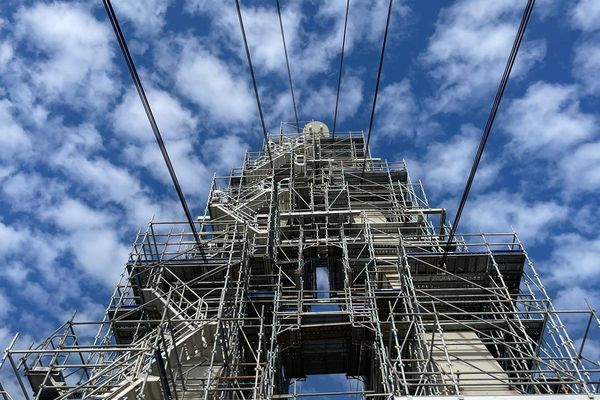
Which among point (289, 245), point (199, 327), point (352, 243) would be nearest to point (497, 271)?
point (352, 243)

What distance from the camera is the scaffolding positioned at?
649 inches

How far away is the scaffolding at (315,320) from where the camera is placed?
54.1ft

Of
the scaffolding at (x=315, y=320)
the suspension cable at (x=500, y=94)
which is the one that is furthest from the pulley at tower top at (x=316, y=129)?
the suspension cable at (x=500, y=94)

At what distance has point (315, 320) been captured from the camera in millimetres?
22109

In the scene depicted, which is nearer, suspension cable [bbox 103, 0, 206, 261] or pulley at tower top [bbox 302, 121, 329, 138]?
suspension cable [bbox 103, 0, 206, 261]

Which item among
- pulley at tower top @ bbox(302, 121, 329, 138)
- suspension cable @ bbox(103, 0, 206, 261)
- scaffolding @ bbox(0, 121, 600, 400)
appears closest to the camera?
suspension cable @ bbox(103, 0, 206, 261)

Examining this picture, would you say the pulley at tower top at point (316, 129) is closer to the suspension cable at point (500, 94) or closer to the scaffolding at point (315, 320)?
the scaffolding at point (315, 320)

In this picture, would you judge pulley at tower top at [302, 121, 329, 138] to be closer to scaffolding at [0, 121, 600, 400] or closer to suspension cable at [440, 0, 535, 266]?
scaffolding at [0, 121, 600, 400]

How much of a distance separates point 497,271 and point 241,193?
639 inches

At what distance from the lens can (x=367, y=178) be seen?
35.6 metres

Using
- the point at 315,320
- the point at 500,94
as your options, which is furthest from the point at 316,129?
the point at 500,94

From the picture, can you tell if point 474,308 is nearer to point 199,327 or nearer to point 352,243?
point 352,243

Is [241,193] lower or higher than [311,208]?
higher

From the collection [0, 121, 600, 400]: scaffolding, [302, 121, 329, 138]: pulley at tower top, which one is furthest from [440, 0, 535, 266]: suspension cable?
[302, 121, 329, 138]: pulley at tower top
